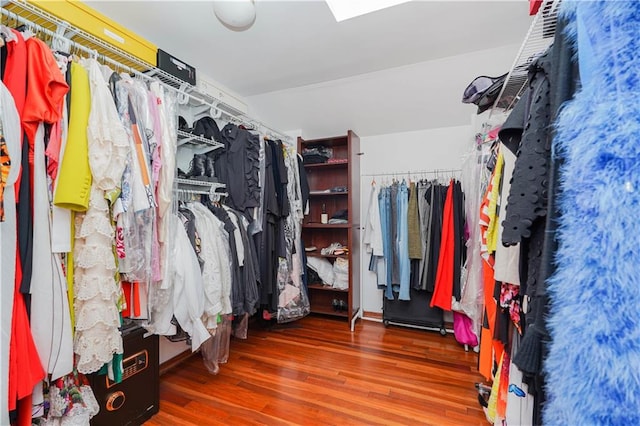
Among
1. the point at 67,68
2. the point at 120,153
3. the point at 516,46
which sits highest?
the point at 516,46

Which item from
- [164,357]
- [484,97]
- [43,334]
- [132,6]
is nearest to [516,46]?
[484,97]

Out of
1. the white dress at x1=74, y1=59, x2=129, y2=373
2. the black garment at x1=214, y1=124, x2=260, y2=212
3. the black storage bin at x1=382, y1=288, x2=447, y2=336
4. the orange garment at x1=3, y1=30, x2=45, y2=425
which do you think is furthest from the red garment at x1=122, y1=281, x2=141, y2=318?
the black storage bin at x1=382, y1=288, x2=447, y2=336

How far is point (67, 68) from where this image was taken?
1040 millimetres

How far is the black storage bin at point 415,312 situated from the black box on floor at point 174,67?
2.60m

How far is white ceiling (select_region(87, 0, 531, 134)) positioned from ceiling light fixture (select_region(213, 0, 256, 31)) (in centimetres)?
22

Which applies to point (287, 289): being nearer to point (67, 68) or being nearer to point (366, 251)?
point (366, 251)

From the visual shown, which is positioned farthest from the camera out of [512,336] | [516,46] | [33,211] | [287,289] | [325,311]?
[325,311]

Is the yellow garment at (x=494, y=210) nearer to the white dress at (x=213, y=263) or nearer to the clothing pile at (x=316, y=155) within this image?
the white dress at (x=213, y=263)

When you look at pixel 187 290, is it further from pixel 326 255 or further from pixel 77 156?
pixel 326 255

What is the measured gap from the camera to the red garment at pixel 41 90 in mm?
900

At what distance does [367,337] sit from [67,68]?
2688mm

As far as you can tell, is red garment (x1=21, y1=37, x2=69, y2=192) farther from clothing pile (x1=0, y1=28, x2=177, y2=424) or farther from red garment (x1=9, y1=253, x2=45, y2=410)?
red garment (x1=9, y1=253, x2=45, y2=410)

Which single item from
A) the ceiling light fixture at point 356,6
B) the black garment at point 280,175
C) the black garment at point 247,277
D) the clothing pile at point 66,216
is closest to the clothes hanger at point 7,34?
the clothing pile at point 66,216

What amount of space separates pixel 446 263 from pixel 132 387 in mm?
2377
